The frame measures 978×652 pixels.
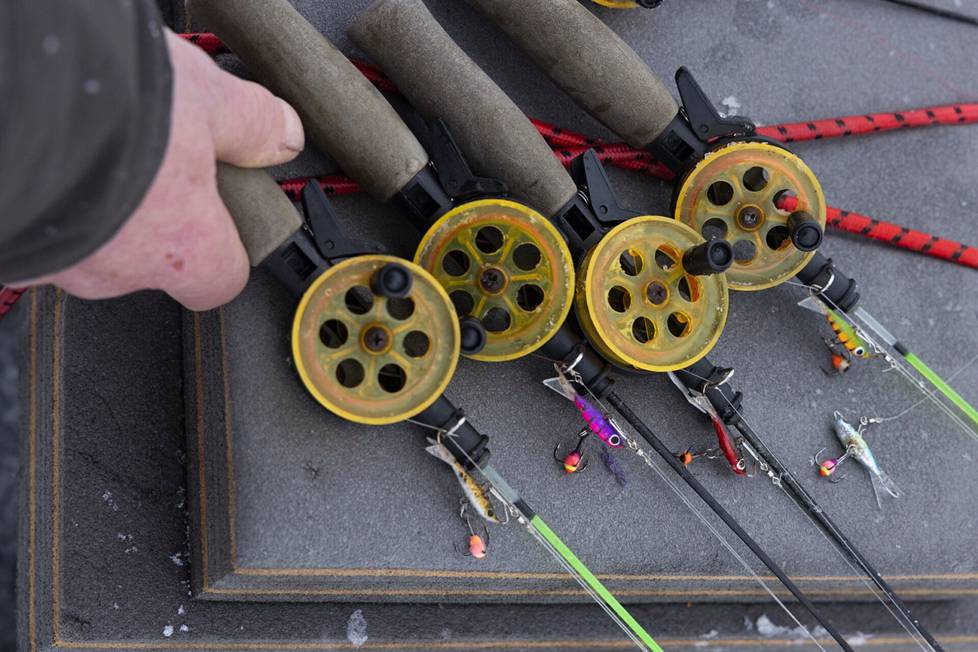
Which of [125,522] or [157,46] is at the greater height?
[157,46]

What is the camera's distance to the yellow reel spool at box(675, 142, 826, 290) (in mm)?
867

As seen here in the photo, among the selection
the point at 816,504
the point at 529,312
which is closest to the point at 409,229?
the point at 529,312

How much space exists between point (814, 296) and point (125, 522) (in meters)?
0.74

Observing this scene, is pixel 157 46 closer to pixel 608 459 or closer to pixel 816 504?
pixel 608 459

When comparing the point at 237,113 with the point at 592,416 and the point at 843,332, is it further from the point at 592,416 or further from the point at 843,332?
the point at 843,332

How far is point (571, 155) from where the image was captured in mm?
926

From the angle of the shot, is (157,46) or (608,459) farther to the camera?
(608,459)

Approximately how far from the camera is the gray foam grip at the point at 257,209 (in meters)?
0.72

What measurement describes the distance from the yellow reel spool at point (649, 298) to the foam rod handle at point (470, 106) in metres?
0.07

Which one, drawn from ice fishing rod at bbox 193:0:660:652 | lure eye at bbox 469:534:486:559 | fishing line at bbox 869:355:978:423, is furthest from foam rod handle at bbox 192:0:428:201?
fishing line at bbox 869:355:978:423

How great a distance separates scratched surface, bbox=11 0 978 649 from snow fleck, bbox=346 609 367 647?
1 cm

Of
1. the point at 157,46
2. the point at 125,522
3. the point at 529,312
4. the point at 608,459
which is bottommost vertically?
the point at 125,522

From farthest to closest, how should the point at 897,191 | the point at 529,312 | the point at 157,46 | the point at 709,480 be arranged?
1. the point at 897,191
2. the point at 709,480
3. the point at 529,312
4. the point at 157,46

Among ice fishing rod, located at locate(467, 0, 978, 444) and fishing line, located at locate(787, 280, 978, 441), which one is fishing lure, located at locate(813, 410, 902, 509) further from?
ice fishing rod, located at locate(467, 0, 978, 444)
